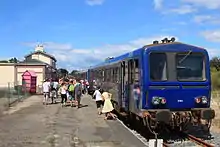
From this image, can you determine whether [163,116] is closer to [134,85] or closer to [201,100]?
[201,100]

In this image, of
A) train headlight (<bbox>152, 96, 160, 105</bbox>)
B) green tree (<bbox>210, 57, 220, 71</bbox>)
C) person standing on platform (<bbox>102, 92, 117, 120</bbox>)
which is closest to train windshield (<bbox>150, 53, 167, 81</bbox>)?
train headlight (<bbox>152, 96, 160, 105</bbox>)

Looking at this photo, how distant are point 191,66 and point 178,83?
0.74 metres

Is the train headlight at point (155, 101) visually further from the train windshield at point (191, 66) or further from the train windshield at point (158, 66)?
the train windshield at point (191, 66)

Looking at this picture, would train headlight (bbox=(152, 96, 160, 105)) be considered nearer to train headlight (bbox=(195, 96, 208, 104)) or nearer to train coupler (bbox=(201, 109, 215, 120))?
train headlight (bbox=(195, 96, 208, 104))

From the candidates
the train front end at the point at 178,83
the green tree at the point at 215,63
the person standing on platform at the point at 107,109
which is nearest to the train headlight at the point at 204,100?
the train front end at the point at 178,83

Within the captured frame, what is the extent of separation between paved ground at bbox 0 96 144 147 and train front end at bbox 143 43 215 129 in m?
1.48

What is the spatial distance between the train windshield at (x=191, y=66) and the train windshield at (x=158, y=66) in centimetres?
47

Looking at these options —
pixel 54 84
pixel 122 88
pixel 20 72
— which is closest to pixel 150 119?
pixel 122 88

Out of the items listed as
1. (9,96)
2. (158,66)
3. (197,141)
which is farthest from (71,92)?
(197,141)

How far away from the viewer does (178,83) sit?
13.6 metres

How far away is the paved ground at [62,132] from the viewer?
12.5 metres

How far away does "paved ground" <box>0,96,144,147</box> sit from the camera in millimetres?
12475

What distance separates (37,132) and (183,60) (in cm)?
538

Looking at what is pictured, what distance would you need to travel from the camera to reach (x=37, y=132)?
14.6 metres
